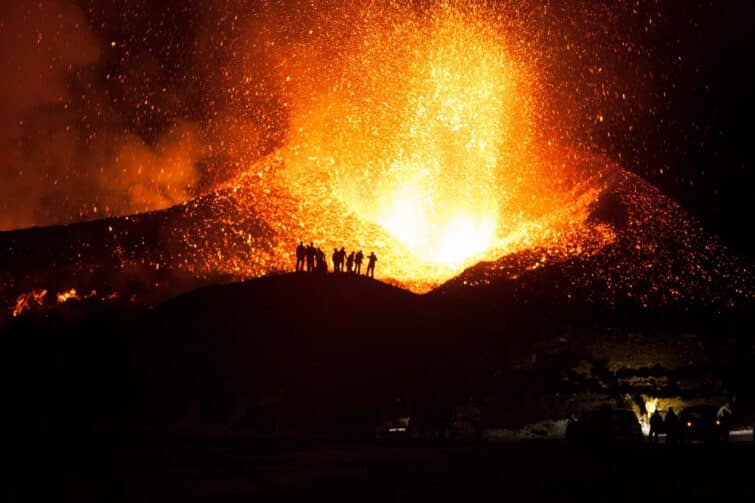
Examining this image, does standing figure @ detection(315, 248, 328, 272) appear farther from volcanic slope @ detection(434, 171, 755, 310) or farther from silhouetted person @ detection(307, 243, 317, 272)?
volcanic slope @ detection(434, 171, 755, 310)

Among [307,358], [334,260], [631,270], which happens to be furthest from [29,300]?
[631,270]

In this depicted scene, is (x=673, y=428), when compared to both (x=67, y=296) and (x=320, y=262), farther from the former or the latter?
(x=67, y=296)

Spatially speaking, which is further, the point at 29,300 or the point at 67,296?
the point at 29,300

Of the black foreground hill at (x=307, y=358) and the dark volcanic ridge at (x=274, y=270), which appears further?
the dark volcanic ridge at (x=274, y=270)

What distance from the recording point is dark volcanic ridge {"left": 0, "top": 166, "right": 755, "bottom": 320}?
42.7 meters

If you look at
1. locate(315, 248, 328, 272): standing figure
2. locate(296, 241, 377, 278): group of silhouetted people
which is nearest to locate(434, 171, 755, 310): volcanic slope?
locate(296, 241, 377, 278): group of silhouetted people

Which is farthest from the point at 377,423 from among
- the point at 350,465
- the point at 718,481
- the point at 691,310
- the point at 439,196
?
the point at 439,196

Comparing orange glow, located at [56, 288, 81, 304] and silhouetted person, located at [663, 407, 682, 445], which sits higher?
orange glow, located at [56, 288, 81, 304]

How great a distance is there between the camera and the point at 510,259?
4625cm

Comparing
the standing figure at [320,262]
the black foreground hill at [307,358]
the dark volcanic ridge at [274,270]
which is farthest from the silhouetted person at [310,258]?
the dark volcanic ridge at [274,270]

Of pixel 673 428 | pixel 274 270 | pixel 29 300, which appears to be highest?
pixel 274 270

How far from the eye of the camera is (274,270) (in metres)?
46.6

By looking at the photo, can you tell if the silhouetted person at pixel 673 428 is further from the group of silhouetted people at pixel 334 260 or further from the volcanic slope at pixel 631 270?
the group of silhouetted people at pixel 334 260

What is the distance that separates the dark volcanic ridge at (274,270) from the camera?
140ft
